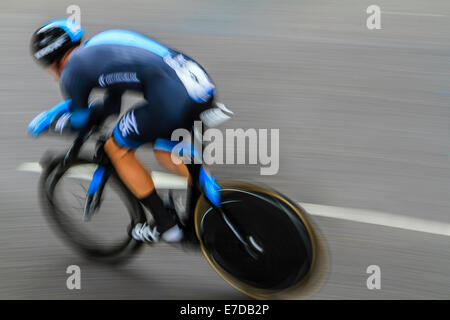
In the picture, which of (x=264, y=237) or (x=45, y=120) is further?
(x=264, y=237)

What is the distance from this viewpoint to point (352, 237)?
3914mm

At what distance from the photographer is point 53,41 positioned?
9.73 ft

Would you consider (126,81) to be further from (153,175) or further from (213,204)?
(153,175)

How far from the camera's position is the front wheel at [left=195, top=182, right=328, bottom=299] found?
126 inches

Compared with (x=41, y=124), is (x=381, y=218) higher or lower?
lower

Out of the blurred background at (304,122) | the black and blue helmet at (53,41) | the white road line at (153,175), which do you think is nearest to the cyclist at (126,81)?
the black and blue helmet at (53,41)

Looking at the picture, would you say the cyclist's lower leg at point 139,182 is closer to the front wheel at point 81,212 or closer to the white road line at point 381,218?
the front wheel at point 81,212

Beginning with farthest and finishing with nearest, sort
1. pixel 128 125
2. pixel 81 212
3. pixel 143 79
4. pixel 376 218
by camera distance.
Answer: pixel 376 218 → pixel 81 212 → pixel 128 125 → pixel 143 79

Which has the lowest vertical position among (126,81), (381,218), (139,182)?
(381,218)

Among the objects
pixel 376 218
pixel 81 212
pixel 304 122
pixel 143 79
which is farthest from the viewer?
pixel 304 122

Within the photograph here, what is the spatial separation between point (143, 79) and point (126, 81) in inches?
4.3

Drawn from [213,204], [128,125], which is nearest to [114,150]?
[128,125]
